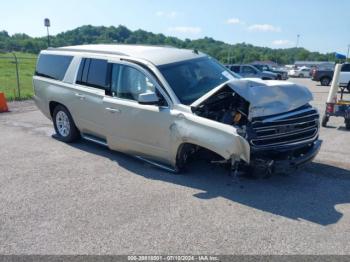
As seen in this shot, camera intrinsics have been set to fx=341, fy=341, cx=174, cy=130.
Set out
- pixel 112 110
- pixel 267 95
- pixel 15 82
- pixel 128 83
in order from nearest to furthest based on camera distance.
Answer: pixel 267 95 → pixel 128 83 → pixel 112 110 → pixel 15 82

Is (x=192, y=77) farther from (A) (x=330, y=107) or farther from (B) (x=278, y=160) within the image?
A: (A) (x=330, y=107)

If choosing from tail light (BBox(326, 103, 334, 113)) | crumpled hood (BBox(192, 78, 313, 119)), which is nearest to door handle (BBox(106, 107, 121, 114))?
crumpled hood (BBox(192, 78, 313, 119))

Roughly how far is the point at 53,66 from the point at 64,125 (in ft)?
4.28

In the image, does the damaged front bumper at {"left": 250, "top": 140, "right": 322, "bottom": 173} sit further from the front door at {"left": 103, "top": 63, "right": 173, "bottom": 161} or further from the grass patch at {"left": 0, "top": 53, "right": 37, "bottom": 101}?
the grass patch at {"left": 0, "top": 53, "right": 37, "bottom": 101}

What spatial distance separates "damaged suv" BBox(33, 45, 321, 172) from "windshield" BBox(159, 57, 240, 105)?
0.02m

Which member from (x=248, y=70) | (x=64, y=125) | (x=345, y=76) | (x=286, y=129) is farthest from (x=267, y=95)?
(x=248, y=70)

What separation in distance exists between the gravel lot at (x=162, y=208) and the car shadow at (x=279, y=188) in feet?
0.04

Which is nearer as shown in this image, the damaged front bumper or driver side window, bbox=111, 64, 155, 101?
the damaged front bumper

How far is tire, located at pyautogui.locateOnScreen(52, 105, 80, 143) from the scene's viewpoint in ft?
23.3

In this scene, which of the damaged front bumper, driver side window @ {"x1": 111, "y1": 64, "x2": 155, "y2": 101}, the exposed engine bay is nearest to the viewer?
the damaged front bumper

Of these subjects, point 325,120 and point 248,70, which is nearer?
point 325,120

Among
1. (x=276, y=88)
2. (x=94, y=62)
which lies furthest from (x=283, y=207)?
(x=94, y=62)

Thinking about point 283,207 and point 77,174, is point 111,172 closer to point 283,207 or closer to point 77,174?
point 77,174

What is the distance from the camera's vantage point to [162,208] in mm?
4297
